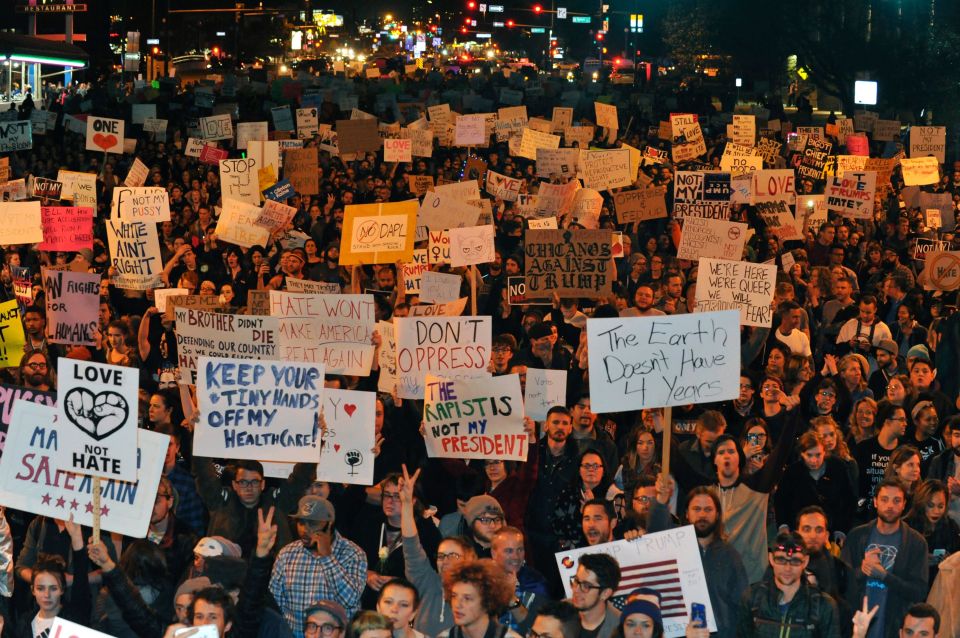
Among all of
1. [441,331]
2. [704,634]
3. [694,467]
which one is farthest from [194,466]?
[704,634]

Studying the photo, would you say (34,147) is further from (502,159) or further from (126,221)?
(126,221)

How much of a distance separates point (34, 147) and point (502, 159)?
24.8 feet

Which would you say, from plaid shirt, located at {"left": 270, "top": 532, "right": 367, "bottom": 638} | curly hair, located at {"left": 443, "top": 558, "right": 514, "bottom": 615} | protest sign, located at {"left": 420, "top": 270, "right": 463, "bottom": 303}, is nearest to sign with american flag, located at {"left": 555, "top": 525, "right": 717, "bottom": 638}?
curly hair, located at {"left": 443, "top": 558, "right": 514, "bottom": 615}

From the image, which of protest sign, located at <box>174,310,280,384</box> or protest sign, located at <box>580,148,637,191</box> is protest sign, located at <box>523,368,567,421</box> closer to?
protest sign, located at <box>174,310,280,384</box>

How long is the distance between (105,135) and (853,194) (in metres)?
9.69

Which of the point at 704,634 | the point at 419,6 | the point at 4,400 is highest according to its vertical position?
the point at 419,6

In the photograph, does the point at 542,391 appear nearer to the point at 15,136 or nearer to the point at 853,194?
the point at 853,194

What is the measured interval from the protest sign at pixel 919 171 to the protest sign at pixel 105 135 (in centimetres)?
1082

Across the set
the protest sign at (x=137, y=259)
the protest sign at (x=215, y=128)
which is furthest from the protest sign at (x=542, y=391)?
the protest sign at (x=215, y=128)

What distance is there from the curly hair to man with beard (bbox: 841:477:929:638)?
1.74 m

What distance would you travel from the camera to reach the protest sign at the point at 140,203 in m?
14.1

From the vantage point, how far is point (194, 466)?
829cm

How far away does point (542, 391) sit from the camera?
32.1 ft

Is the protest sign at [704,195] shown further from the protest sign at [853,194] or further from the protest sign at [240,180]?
the protest sign at [240,180]
